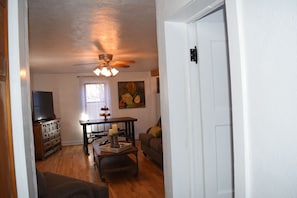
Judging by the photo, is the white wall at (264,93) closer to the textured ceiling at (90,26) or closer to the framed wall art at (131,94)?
the textured ceiling at (90,26)

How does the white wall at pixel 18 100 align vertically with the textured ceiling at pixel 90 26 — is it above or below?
below

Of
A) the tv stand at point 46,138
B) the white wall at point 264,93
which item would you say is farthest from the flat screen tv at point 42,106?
the white wall at point 264,93

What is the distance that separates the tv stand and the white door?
4596 millimetres

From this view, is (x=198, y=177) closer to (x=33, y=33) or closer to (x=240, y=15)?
(x=240, y=15)

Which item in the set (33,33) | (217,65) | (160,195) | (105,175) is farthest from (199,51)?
(105,175)

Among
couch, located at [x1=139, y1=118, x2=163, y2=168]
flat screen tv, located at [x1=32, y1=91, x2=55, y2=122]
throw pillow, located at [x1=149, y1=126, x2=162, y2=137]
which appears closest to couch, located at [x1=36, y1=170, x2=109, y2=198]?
couch, located at [x1=139, y1=118, x2=163, y2=168]

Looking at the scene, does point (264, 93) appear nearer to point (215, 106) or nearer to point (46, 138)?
point (215, 106)

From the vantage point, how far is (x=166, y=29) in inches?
61.6

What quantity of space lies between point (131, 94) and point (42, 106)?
8.46ft

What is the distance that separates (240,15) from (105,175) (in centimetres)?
368

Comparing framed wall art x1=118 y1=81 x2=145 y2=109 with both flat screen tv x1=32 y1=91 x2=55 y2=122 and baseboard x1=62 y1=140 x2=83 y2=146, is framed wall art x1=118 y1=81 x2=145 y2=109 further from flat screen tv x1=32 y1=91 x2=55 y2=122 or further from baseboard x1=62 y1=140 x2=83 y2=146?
flat screen tv x1=32 y1=91 x2=55 y2=122

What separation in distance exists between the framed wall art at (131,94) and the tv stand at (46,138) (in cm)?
192

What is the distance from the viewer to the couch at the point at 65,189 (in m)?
2.04

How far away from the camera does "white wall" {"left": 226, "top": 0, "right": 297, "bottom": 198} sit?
28.8 inches
